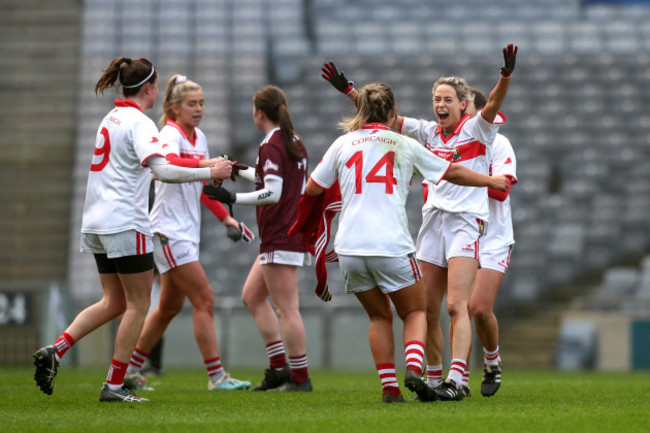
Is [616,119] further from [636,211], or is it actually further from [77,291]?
[77,291]

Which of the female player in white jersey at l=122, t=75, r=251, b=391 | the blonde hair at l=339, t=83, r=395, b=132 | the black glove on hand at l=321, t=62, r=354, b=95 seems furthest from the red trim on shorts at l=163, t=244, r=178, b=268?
the blonde hair at l=339, t=83, r=395, b=132

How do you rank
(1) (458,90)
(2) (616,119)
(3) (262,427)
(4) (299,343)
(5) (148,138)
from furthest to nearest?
(2) (616,119), (4) (299,343), (1) (458,90), (5) (148,138), (3) (262,427)

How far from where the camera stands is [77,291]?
15.7m

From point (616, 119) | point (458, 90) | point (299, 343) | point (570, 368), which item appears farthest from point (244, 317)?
point (616, 119)

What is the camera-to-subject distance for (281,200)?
22.7 ft

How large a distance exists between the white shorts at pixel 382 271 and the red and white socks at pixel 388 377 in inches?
17.0

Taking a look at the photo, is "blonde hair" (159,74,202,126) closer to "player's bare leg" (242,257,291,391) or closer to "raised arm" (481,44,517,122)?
"player's bare leg" (242,257,291,391)

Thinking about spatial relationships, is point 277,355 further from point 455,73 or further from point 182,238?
point 455,73

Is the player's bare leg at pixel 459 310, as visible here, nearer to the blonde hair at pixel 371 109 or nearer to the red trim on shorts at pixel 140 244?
the blonde hair at pixel 371 109

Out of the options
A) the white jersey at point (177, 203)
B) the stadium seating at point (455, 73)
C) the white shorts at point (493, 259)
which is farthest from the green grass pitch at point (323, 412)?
the stadium seating at point (455, 73)

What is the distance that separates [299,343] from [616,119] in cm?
1282

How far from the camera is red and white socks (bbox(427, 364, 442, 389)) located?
6215 millimetres

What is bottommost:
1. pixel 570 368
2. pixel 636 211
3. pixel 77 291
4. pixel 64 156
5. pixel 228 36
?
pixel 570 368

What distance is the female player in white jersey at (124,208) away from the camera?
5.75 metres
